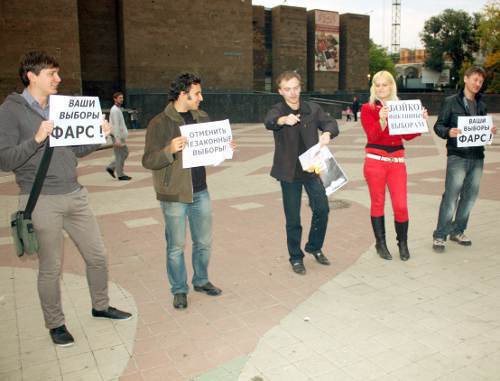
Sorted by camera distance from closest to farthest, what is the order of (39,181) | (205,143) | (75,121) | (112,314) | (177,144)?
(39,181) < (75,121) < (177,144) < (112,314) < (205,143)

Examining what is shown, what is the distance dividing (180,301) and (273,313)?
875 mm

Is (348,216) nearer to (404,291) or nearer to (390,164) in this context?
(390,164)

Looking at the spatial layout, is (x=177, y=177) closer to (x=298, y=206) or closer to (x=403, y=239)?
(x=298, y=206)

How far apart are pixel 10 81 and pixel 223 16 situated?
17.2m

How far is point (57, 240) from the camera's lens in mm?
3717

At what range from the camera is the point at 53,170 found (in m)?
3.65

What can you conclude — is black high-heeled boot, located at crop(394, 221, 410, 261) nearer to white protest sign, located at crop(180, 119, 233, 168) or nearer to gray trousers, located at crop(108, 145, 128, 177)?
white protest sign, located at crop(180, 119, 233, 168)

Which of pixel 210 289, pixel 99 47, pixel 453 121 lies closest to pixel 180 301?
pixel 210 289

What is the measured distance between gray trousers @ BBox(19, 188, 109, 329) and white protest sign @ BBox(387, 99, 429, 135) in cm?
331

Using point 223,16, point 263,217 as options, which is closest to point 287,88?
point 263,217

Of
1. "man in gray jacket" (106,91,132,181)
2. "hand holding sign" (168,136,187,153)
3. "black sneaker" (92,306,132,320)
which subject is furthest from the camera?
"man in gray jacket" (106,91,132,181)

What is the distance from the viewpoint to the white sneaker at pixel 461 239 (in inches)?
243

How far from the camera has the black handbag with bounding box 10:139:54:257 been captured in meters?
3.52

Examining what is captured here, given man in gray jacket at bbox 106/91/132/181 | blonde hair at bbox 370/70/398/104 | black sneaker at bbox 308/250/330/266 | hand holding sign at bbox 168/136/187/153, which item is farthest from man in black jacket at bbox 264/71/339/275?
man in gray jacket at bbox 106/91/132/181
